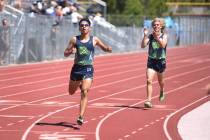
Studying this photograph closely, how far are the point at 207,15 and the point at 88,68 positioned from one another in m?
57.1

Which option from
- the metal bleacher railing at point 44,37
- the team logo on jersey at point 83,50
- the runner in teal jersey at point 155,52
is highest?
the team logo on jersey at point 83,50

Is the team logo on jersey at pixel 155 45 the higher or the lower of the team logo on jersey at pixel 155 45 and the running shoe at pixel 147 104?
the higher

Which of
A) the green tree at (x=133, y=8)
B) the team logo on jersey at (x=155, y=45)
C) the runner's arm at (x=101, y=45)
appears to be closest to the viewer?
the runner's arm at (x=101, y=45)

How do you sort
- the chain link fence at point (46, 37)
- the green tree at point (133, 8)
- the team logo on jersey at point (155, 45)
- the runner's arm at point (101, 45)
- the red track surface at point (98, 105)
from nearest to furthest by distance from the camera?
the red track surface at point (98, 105), the runner's arm at point (101, 45), the team logo on jersey at point (155, 45), the chain link fence at point (46, 37), the green tree at point (133, 8)

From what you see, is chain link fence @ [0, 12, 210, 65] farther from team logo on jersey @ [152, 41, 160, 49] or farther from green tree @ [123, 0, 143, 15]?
team logo on jersey @ [152, 41, 160, 49]

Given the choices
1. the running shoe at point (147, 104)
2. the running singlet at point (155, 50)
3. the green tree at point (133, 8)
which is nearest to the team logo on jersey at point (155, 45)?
the running singlet at point (155, 50)

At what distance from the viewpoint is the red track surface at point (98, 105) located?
525 inches

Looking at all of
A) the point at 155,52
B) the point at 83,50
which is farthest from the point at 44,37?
the point at 83,50

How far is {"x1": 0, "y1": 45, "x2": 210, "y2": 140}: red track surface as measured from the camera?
13336 mm

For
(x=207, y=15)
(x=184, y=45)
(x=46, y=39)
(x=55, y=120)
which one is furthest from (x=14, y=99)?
(x=207, y=15)

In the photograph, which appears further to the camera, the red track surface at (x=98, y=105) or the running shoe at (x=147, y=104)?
the running shoe at (x=147, y=104)

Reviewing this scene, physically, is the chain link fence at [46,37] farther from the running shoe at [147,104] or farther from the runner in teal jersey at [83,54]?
the runner in teal jersey at [83,54]

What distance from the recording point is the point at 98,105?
703 inches

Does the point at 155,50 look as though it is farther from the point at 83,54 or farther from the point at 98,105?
the point at 83,54
